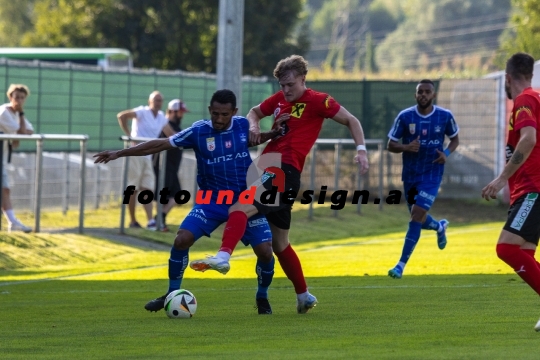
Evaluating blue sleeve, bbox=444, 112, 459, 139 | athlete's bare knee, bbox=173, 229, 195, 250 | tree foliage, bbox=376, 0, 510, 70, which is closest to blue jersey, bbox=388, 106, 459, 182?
blue sleeve, bbox=444, 112, 459, 139

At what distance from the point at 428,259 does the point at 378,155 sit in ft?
34.5

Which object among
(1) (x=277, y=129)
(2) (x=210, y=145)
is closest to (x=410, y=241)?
(1) (x=277, y=129)

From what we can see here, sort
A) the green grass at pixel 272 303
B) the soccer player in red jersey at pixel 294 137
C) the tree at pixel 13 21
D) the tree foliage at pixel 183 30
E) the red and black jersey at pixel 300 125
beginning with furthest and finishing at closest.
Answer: the tree at pixel 13 21 < the tree foliage at pixel 183 30 < the red and black jersey at pixel 300 125 < the soccer player in red jersey at pixel 294 137 < the green grass at pixel 272 303

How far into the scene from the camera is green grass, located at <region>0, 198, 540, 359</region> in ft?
26.3

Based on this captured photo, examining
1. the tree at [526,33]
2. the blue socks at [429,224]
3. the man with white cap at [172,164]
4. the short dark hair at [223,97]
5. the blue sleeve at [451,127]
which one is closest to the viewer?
the short dark hair at [223,97]

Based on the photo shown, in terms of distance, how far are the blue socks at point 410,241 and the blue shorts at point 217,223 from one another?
4.21 metres

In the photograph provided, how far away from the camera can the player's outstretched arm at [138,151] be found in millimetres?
9961

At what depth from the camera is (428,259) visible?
54.4 ft

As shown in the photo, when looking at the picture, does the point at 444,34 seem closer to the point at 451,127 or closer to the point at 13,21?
the point at 13,21

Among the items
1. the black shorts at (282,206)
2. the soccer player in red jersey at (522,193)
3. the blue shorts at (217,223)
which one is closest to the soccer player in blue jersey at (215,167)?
the blue shorts at (217,223)

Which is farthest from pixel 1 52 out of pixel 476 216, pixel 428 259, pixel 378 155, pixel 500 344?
pixel 500 344

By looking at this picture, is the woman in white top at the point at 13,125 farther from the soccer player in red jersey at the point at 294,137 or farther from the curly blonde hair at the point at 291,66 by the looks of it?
the curly blonde hair at the point at 291,66

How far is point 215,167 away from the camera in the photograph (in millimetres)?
10133

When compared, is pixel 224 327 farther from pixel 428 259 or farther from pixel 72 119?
pixel 72 119
